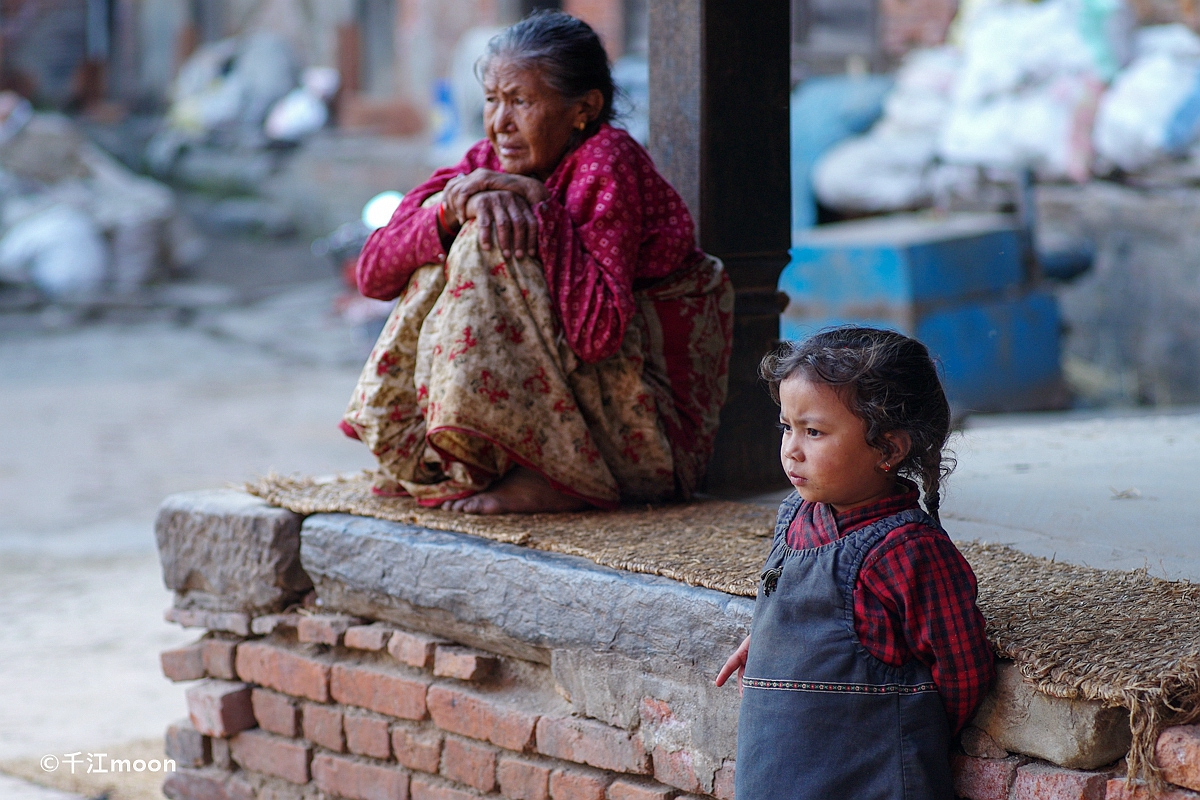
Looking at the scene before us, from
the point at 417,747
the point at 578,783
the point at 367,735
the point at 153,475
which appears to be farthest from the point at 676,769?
the point at 153,475

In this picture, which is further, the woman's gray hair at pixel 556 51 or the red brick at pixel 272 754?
the red brick at pixel 272 754

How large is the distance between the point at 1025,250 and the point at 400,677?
4.58m

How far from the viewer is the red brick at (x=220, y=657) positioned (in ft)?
8.95

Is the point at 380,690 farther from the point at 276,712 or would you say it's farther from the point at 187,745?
the point at 187,745

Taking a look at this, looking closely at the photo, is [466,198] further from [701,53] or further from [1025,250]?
[1025,250]

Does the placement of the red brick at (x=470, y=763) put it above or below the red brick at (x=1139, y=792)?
below

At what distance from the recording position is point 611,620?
2119 millimetres

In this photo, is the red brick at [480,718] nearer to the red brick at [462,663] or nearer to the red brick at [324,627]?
the red brick at [462,663]

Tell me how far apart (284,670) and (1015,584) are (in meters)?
1.45

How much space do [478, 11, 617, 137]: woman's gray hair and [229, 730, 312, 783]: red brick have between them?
4.51 feet

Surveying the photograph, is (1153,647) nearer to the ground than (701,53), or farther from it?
nearer to the ground

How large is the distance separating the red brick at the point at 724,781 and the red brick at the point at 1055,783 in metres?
0.45

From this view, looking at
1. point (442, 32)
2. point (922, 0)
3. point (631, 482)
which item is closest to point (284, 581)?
point (631, 482)

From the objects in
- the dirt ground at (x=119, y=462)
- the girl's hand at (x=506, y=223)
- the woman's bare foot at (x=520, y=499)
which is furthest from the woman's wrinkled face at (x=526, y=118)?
the dirt ground at (x=119, y=462)
